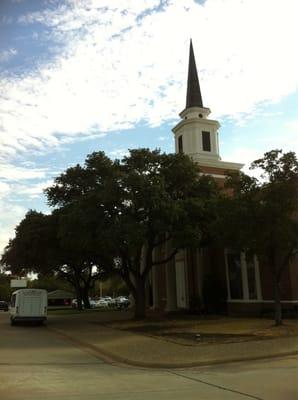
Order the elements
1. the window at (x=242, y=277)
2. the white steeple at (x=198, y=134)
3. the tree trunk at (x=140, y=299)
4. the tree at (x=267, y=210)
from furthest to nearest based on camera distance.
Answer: the white steeple at (x=198, y=134) < the tree trunk at (x=140, y=299) < the window at (x=242, y=277) < the tree at (x=267, y=210)

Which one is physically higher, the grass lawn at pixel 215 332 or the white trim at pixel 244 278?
the white trim at pixel 244 278

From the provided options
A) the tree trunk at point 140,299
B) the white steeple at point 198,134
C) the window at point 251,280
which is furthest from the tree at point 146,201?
the white steeple at point 198,134

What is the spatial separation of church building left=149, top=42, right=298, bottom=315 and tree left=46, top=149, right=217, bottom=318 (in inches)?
104

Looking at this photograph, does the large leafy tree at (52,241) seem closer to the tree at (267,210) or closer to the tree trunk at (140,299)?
the tree trunk at (140,299)

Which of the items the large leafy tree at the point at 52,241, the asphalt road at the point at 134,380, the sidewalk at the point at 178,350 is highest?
the large leafy tree at the point at 52,241

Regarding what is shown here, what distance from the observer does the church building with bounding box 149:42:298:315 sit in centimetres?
3206

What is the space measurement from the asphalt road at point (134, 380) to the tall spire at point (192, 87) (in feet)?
100

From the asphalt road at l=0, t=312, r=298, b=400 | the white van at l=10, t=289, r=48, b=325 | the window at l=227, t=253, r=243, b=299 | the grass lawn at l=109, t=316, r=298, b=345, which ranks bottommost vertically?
the asphalt road at l=0, t=312, r=298, b=400

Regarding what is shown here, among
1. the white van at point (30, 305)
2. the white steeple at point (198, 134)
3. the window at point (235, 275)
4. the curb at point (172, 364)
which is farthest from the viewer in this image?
the white steeple at point (198, 134)

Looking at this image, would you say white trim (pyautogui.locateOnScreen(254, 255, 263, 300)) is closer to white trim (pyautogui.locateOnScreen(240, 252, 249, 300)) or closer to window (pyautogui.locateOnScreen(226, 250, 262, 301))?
window (pyautogui.locateOnScreen(226, 250, 262, 301))

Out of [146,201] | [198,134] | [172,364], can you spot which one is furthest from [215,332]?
[198,134]

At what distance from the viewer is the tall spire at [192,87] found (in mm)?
44500

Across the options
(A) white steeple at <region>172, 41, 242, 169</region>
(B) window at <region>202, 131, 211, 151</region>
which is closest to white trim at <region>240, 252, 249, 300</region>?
(A) white steeple at <region>172, 41, 242, 169</region>

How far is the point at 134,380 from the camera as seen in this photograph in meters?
12.3
